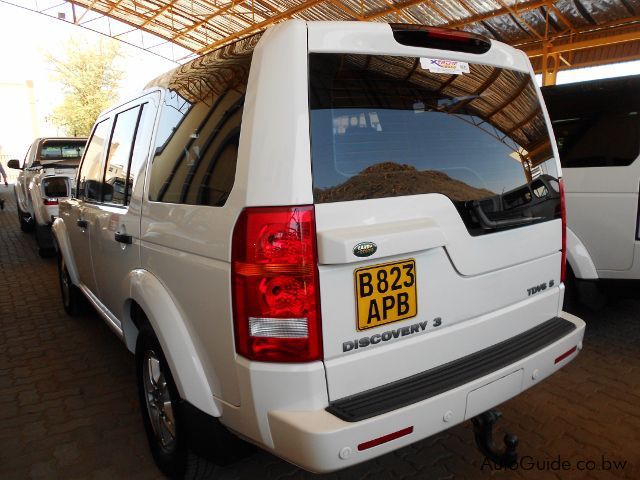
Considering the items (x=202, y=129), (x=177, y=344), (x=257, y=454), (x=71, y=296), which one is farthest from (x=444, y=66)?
(x=71, y=296)

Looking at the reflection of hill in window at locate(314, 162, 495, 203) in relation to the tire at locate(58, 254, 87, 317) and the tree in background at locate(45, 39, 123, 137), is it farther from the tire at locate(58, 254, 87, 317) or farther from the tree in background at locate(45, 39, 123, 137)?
the tree in background at locate(45, 39, 123, 137)

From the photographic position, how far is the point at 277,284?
5.10 feet

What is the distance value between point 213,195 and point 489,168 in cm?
120

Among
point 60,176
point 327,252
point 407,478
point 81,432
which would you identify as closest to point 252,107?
point 327,252

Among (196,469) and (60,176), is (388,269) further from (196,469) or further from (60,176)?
(60,176)

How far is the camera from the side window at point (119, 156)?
2715mm

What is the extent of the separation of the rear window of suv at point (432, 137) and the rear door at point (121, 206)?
119 centimetres

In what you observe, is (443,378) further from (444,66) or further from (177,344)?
(444,66)

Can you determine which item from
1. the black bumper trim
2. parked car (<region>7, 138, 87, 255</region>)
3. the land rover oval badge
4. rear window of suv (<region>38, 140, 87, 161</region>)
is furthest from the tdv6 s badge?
rear window of suv (<region>38, 140, 87, 161</region>)

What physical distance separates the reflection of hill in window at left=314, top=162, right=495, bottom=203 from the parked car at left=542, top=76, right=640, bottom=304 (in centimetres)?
236

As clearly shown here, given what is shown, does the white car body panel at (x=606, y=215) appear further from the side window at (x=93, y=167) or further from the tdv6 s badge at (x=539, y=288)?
the side window at (x=93, y=167)

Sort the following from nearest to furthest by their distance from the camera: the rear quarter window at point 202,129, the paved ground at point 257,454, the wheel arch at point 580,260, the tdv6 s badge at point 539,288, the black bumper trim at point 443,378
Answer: the black bumper trim at point 443,378
the rear quarter window at point 202,129
the tdv6 s badge at point 539,288
the paved ground at point 257,454
the wheel arch at point 580,260

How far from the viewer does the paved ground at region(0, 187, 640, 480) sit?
2422 millimetres

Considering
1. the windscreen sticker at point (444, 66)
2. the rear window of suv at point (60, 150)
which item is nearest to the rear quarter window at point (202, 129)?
the windscreen sticker at point (444, 66)
